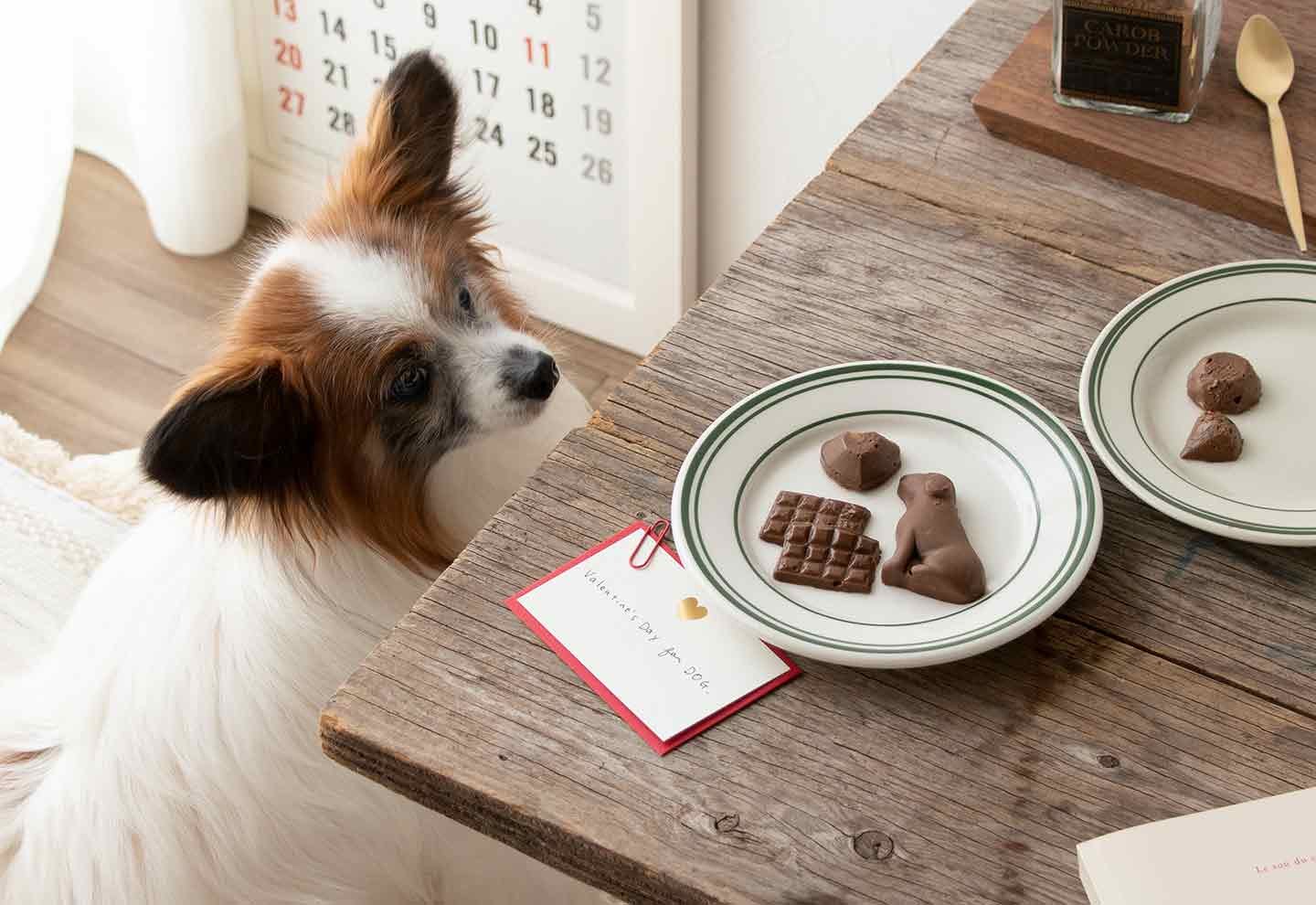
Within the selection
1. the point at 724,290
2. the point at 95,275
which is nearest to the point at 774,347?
the point at 724,290

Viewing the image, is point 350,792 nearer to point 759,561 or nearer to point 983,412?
point 759,561

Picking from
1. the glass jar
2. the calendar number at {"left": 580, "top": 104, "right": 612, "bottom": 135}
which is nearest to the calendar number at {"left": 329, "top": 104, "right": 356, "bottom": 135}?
the calendar number at {"left": 580, "top": 104, "right": 612, "bottom": 135}

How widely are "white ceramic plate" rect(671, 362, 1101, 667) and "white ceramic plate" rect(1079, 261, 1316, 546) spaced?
0.06m

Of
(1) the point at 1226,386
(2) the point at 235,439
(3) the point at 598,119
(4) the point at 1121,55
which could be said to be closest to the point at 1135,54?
(4) the point at 1121,55

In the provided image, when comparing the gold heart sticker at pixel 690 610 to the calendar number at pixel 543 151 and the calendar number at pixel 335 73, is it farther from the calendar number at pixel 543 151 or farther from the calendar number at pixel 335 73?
the calendar number at pixel 335 73

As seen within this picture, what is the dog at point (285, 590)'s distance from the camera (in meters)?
1.18

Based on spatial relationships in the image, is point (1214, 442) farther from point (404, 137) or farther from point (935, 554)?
point (404, 137)

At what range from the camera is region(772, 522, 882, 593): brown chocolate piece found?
93cm

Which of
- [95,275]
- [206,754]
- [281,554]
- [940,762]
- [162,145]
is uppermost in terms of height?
[940,762]

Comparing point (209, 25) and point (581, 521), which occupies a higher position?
point (581, 521)

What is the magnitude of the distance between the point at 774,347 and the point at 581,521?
0.76 feet

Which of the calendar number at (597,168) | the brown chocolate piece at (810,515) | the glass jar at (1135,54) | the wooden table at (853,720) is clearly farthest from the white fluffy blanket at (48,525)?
the glass jar at (1135,54)

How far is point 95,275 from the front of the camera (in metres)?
2.64

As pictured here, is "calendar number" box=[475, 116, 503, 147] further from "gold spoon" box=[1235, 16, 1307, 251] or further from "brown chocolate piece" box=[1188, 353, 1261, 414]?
"brown chocolate piece" box=[1188, 353, 1261, 414]
